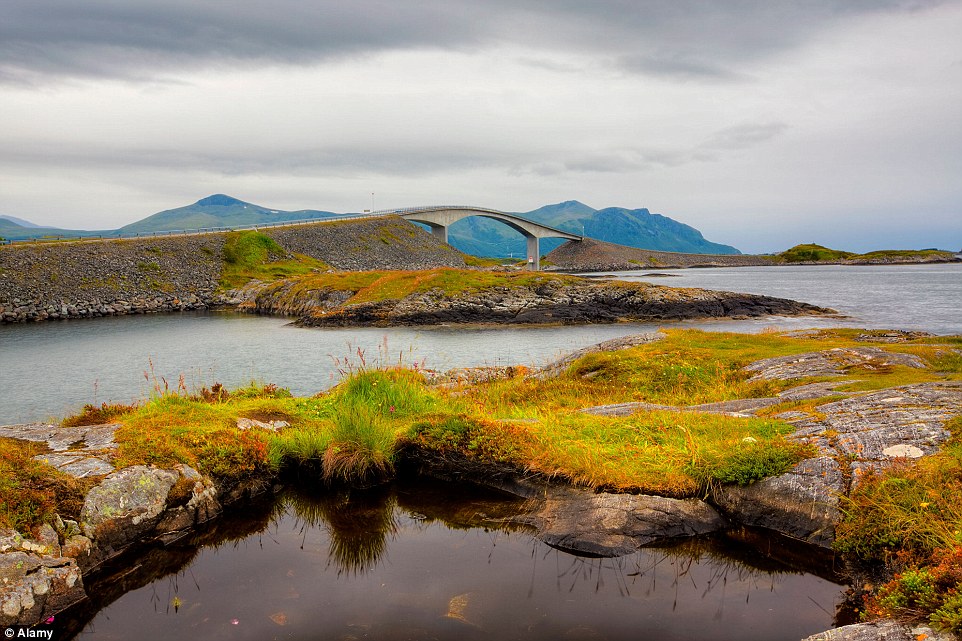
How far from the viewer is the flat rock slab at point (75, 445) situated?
9273mm

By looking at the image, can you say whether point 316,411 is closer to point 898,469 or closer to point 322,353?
point 898,469

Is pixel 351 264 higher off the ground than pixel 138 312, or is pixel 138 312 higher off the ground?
pixel 351 264

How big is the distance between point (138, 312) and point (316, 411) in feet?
→ 236

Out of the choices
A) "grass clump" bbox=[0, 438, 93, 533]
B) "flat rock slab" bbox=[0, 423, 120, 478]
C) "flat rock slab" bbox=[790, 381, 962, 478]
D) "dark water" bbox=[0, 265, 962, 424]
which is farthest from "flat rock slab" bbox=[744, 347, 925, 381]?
"grass clump" bbox=[0, 438, 93, 533]

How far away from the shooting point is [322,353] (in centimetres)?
4103

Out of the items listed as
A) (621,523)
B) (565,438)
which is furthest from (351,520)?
(621,523)

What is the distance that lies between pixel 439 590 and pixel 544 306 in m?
56.2

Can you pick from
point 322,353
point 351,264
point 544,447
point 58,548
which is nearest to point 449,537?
point 544,447

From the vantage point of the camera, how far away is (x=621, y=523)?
28.8ft

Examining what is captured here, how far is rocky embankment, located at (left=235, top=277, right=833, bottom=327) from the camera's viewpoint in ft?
200

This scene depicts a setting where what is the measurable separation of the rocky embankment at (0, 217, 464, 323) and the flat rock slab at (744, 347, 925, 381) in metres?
77.2

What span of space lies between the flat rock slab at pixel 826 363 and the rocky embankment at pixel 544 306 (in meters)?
43.8

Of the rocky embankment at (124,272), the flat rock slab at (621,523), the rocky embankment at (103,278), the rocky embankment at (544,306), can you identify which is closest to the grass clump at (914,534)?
the flat rock slab at (621,523)

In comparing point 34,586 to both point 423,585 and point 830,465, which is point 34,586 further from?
point 830,465
